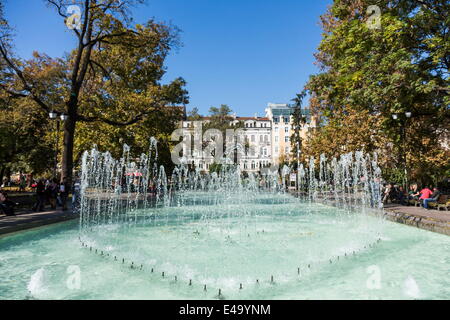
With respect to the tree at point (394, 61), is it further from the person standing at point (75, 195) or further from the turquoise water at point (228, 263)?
the person standing at point (75, 195)

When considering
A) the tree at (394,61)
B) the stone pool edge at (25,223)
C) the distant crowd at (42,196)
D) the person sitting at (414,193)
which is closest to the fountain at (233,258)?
the stone pool edge at (25,223)

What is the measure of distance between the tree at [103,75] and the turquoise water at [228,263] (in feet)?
32.5

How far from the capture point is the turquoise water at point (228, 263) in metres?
5.05

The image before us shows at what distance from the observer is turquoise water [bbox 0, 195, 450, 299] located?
199 inches

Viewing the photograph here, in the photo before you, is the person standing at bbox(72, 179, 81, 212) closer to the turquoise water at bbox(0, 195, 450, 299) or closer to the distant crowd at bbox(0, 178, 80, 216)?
the distant crowd at bbox(0, 178, 80, 216)

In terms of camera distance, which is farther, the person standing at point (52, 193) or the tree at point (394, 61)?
the person standing at point (52, 193)

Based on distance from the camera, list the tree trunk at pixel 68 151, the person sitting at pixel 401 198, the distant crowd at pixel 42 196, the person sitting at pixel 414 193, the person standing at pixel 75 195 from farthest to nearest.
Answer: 1. the person sitting at pixel 414 193
2. the person sitting at pixel 401 198
3. the tree trunk at pixel 68 151
4. the person standing at pixel 75 195
5. the distant crowd at pixel 42 196

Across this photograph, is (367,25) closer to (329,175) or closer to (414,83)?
(414,83)

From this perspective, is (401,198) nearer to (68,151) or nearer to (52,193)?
(52,193)

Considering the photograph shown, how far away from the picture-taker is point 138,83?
2345 centimetres

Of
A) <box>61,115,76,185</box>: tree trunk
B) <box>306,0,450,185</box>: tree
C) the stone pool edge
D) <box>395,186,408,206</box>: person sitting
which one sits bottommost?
the stone pool edge

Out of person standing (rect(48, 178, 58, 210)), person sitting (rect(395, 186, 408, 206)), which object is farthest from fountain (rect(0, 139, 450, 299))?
person sitting (rect(395, 186, 408, 206))

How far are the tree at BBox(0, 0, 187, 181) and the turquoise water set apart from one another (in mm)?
9921

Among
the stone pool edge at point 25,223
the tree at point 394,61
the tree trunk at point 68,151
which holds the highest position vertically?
the tree at point 394,61
